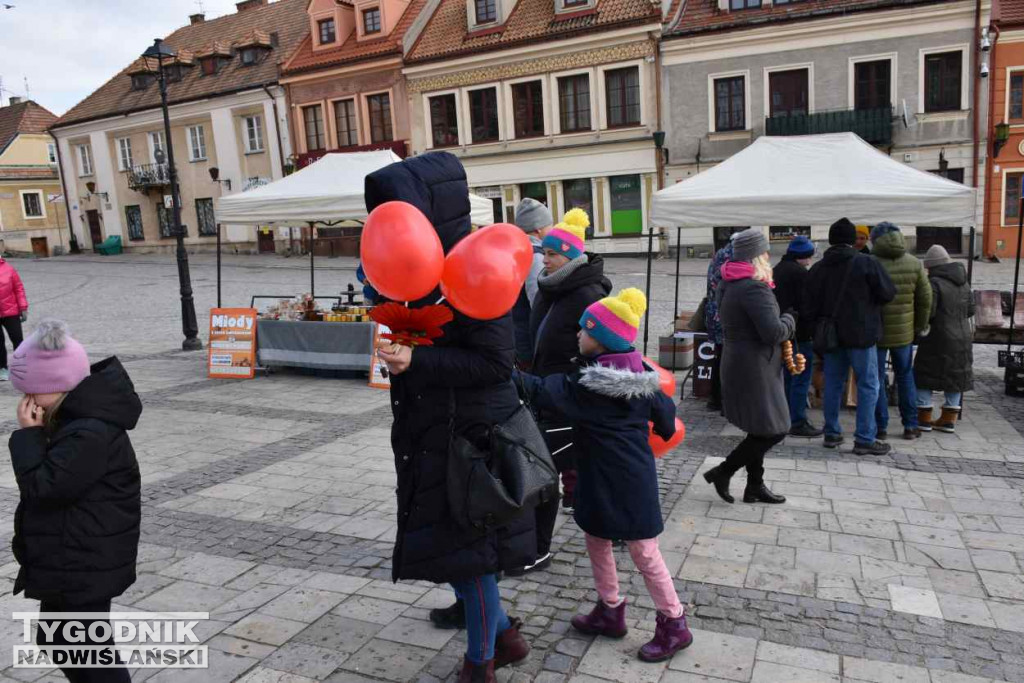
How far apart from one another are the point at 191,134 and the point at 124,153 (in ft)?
14.7

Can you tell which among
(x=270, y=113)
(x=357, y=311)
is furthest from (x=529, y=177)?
(x=357, y=311)

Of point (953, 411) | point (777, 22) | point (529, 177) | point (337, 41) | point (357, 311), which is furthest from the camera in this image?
point (337, 41)

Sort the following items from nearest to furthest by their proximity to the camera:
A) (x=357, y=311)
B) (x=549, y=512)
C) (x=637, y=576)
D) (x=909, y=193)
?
(x=549, y=512) < (x=637, y=576) < (x=909, y=193) < (x=357, y=311)

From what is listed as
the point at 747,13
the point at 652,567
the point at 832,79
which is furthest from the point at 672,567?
the point at 747,13

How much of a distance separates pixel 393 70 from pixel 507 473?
28.0 m

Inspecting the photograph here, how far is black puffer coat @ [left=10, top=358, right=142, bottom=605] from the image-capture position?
2.74m

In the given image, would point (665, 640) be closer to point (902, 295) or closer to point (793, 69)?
point (902, 295)

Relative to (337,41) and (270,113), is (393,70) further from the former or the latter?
(270,113)

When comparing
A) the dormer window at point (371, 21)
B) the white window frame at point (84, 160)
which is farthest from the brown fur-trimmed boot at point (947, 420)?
the white window frame at point (84, 160)

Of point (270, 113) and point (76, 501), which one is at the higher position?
point (270, 113)

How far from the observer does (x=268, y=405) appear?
880cm

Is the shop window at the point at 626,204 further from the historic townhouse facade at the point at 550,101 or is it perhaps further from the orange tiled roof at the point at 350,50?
the orange tiled roof at the point at 350,50

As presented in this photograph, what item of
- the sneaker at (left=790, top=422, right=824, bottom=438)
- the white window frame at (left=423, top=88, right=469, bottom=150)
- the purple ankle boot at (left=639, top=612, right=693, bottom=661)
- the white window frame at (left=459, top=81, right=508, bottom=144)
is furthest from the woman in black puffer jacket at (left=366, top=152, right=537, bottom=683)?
the white window frame at (left=423, top=88, right=469, bottom=150)

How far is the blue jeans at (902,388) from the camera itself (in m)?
6.59
